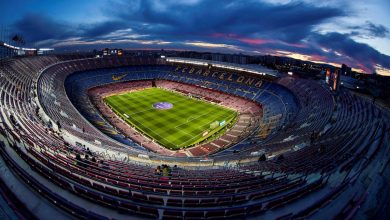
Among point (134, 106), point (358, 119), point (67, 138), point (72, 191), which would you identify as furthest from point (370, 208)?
point (134, 106)

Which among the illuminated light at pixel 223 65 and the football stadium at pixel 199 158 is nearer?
the football stadium at pixel 199 158

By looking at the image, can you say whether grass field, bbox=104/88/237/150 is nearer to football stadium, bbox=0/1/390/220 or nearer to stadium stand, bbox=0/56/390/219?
football stadium, bbox=0/1/390/220

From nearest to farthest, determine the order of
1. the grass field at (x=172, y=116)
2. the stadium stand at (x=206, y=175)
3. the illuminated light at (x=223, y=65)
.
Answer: the stadium stand at (x=206, y=175)
the grass field at (x=172, y=116)
the illuminated light at (x=223, y=65)

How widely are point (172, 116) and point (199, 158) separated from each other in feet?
71.8

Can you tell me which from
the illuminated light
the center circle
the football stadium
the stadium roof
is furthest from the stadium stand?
the illuminated light

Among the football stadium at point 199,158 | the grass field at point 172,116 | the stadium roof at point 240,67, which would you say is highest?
Result: the stadium roof at point 240,67

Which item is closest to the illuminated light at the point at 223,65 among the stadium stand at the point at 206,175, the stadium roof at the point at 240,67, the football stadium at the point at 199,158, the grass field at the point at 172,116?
the stadium roof at the point at 240,67

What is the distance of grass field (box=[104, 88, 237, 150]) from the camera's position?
35041mm

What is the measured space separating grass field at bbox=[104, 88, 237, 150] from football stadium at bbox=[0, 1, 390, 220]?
28cm

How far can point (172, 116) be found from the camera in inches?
1725

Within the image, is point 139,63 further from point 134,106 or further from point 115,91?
point 134,106

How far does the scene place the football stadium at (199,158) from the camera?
9523 mm

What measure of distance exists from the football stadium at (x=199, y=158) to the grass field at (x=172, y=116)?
0.28 m

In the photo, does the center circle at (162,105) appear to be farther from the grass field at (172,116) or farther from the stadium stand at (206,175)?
the stadium stand at (206,175)
